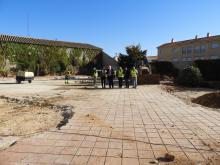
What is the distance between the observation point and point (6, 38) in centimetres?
3947

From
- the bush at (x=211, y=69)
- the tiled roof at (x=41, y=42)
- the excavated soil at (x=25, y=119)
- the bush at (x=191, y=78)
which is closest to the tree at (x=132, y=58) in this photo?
the bush at (x=211, y=69)

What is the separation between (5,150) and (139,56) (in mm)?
34800

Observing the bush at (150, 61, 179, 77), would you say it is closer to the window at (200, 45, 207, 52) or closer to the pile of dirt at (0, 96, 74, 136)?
the window at (200, 45, 207, 52)

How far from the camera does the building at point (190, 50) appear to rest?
4347 cm

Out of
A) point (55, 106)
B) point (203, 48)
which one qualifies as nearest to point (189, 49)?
point (203, 48)

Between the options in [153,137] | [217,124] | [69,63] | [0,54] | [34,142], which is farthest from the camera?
[69,63]

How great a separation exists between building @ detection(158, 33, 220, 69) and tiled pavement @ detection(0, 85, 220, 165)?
3094cm

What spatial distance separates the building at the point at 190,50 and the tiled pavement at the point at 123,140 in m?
30.9

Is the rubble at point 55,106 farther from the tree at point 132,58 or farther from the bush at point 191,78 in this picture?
the tree at point 132,58

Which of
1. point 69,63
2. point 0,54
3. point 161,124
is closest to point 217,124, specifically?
point 161,124

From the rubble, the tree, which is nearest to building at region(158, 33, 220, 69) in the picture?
the tree

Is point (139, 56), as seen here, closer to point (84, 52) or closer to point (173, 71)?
point (173, 71)

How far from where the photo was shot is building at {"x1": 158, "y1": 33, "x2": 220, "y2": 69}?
143 feet

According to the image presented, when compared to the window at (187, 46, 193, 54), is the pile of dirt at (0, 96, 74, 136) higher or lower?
lower
